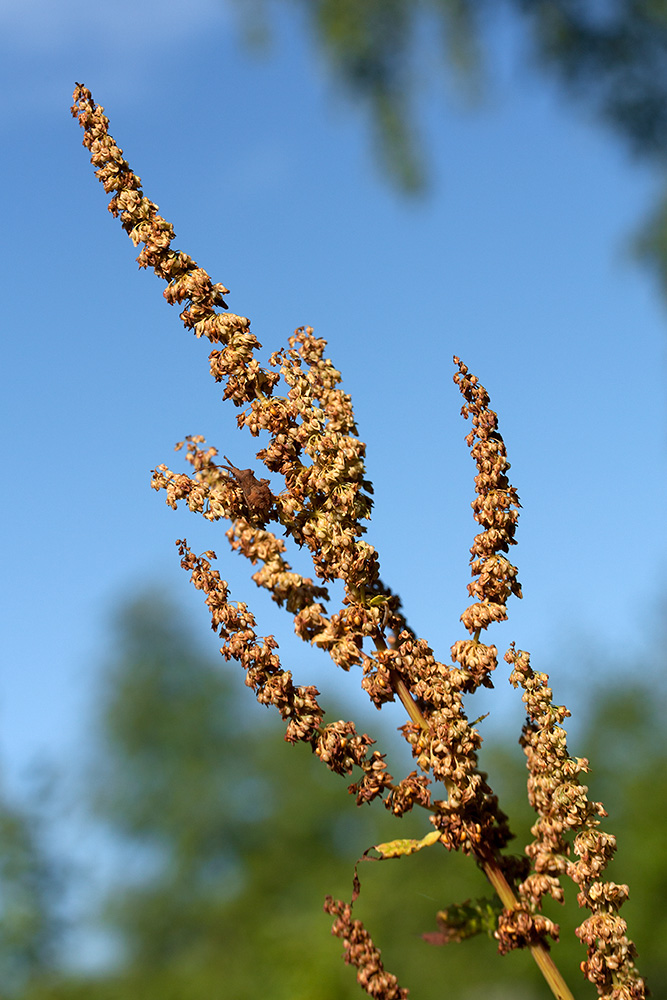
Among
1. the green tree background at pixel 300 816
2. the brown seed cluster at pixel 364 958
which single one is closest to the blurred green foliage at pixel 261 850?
the green tree background at pixel 300 816

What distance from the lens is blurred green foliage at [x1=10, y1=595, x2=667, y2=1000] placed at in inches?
634

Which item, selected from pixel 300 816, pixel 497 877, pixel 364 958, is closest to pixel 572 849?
pixel 497 877

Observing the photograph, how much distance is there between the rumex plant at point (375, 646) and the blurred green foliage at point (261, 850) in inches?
490

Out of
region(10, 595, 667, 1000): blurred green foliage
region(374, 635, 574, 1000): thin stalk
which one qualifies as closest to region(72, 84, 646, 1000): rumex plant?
region(374, 635, 574, 1000): thin stalk

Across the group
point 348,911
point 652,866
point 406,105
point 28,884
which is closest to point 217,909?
point 28,884

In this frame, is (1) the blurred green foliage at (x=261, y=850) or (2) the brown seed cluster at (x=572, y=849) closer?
(2) the brown seed cluster at (x=572, y=849)

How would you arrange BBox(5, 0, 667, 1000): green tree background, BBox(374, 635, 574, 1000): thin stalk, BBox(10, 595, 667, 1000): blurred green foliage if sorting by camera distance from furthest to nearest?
1. BBox(10, 595, 667, 1000): blurred green foliage
2. BBox(5, 0, 667, 1000): green tree background
3. BBox(374, 635, 574, 1000): thin stalk

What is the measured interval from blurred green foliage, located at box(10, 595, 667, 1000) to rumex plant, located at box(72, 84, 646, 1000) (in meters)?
12.4

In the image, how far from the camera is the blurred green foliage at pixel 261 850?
16094mm

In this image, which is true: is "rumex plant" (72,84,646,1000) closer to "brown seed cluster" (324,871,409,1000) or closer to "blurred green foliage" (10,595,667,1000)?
"brown seed cluster" (324,871,409,1000)

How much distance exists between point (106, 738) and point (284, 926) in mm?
16287

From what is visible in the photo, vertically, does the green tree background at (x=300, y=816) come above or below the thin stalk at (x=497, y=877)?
above

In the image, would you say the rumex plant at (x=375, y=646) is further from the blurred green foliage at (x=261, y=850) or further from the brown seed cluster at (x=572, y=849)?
the blurred green foliage at (x=261, y=850)

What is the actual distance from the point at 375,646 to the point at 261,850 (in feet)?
103
